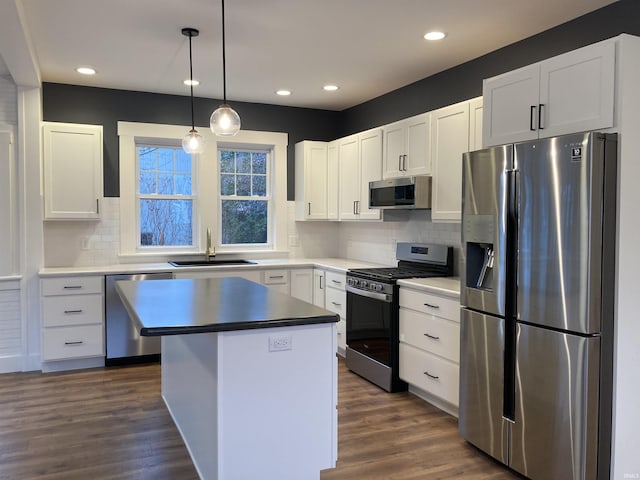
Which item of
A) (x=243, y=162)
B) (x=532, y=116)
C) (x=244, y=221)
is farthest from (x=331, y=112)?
(x=532, y=116)

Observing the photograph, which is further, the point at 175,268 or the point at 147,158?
the point at 147,158

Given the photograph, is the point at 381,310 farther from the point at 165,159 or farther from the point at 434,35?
the point at 165,159

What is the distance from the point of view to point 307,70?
4480mm

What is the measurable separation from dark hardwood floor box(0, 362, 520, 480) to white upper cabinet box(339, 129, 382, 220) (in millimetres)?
1715

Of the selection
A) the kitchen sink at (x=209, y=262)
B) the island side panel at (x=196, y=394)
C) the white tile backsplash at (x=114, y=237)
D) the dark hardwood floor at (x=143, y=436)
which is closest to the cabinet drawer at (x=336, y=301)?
the white tile backsplash at (x=114, y=237)

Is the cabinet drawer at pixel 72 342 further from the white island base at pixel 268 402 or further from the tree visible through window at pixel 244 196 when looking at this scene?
the white island base at pixel 268 402

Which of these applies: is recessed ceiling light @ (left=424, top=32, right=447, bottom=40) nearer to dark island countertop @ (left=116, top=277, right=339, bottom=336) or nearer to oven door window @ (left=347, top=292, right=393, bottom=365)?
oven door window @ (left=347, top=292, right=393, bottom=365)

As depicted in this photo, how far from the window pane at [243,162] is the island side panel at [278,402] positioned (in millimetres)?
3728

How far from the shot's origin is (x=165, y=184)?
5527mm

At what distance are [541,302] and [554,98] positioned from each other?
104cm

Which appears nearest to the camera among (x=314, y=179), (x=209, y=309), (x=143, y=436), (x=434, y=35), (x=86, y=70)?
(x=209, y=309)

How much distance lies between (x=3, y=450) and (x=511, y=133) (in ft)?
11.3

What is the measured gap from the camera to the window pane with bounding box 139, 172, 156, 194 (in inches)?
214

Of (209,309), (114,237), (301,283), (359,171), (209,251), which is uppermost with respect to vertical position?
(359,171)
